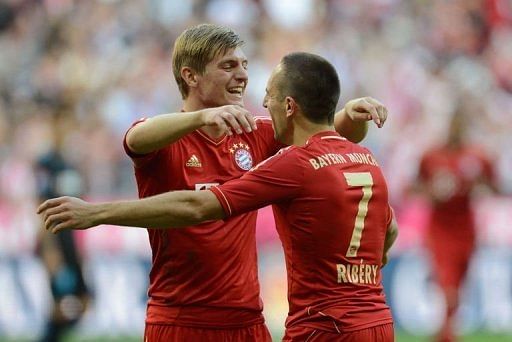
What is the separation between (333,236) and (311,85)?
736 mm

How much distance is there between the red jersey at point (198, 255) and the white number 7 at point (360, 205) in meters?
0.79

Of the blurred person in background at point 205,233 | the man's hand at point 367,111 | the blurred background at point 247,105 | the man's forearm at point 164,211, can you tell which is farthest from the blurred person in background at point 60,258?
the man's forearm at point 164,211

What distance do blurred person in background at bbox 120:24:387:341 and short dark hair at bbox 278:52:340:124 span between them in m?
0.44

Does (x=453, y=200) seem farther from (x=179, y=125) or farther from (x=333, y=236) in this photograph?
(x=179, y=125)

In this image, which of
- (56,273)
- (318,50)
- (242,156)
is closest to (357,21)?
(318,50)

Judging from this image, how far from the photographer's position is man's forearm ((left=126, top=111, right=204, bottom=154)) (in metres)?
5.63

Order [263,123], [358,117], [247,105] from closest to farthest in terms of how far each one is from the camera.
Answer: [358,117] → [263,123] → [247,105]

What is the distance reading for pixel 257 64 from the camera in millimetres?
16438

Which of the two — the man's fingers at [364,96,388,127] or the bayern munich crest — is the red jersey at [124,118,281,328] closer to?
the bayern munich crest

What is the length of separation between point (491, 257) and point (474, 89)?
10.5 ft

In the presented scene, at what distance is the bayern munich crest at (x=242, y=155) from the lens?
20.7 feet

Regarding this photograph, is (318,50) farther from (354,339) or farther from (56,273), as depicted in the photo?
(354,339)

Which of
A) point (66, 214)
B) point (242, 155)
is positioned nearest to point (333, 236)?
point (242, 155)

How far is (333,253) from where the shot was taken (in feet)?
18.5
